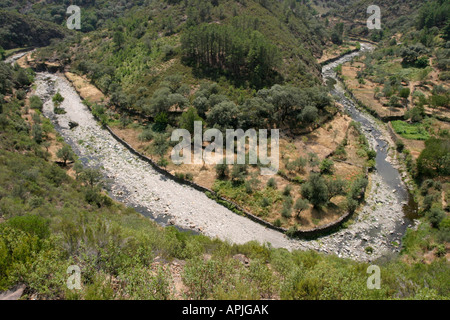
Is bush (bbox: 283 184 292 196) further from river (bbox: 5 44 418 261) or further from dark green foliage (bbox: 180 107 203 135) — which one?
dark green foliage (bbox: 180 107 203 135)

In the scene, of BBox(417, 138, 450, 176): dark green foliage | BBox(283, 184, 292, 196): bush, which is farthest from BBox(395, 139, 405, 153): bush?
BBox(283, 184, 292, 196): bush

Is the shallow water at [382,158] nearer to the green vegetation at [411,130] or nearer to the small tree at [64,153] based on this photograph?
the green vegetation at [411,130]

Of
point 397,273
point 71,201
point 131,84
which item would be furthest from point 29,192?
point 131,84

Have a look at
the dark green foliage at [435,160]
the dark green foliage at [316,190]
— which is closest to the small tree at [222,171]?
the dark green foliage at [316,190]

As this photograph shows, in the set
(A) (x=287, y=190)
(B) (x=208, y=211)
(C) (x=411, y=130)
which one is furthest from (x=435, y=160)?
(B) (x=208, y=211)

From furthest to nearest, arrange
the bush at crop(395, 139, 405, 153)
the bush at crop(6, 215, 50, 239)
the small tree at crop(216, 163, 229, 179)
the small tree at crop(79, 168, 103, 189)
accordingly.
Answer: the bush at crop(395, 139, 405, 153)
the small tree at crop(216, 163, 229, 179)
the small tree at crop(79, 168, 103, 189)
the bush at crop(6, 215, 50, 239)

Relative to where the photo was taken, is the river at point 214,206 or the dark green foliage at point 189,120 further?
the dark green foliage at point 189,120

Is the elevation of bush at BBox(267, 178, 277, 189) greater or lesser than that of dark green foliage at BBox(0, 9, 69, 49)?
lesser
